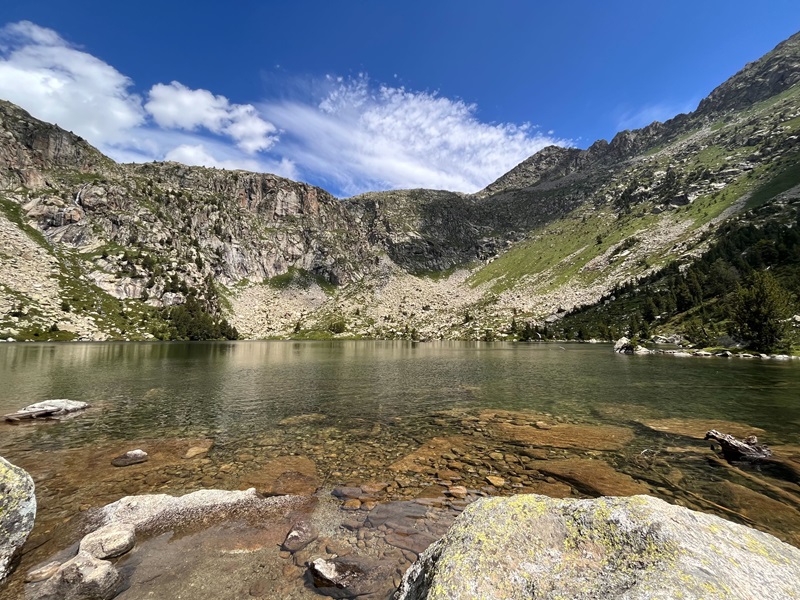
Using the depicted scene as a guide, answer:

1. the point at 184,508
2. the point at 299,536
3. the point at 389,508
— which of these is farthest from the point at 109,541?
the point at 389,508

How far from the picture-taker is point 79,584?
8836 millimetres

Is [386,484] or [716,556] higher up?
[716,556]

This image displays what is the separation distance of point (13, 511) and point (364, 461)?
12.8 meters

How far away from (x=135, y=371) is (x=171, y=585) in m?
61.8

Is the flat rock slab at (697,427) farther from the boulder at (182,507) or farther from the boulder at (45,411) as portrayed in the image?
the boulder at (45,411)

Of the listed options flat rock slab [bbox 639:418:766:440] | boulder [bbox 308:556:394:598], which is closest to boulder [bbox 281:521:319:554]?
boulder [bbox 308:556:394:598]

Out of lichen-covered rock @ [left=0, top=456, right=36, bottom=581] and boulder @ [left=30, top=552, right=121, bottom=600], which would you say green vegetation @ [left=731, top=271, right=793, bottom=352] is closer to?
boulder @ [left=30, top=552, right=121, bottom=600]

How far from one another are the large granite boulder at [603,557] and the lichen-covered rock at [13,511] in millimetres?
11281

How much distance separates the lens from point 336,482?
53.9 feet

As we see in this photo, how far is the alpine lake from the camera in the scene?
36.2 feet

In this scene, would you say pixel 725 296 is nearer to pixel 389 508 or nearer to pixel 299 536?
pixel 389 508

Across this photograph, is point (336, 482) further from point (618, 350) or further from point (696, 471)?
point (618, 350)

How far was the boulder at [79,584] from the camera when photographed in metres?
8.76

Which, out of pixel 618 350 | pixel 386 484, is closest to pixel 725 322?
pixel 618 350
